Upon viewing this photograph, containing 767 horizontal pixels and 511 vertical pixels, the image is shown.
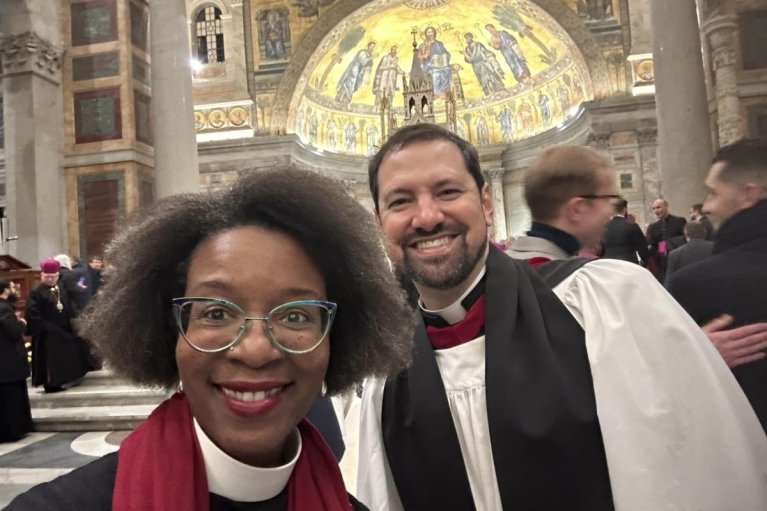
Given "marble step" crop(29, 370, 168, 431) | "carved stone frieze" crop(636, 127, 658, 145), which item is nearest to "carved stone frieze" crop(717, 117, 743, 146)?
"carved stone frieze" crop(636, 127, 658, 145)

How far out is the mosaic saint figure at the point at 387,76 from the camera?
2206 cm

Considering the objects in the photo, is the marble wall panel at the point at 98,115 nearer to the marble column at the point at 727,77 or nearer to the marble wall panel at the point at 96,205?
the marble wall panel at the point at 96,205

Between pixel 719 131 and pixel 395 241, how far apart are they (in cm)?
1043

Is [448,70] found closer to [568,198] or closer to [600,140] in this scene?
[600,140]

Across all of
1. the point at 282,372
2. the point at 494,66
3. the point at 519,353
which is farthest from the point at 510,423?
the point at 494,66

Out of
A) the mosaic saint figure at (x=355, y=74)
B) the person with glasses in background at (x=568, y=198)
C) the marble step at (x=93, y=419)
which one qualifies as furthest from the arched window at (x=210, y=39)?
the person with glasses in background at (x=568, y=198)

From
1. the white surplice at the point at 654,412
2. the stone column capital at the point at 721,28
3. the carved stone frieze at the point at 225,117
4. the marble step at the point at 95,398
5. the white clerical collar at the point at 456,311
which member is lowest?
the marble step at the point at 95,398

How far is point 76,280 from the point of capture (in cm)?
730

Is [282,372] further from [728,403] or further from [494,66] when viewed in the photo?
[494,66]

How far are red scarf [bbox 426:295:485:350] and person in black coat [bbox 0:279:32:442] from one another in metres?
5.67

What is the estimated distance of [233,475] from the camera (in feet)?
3.59

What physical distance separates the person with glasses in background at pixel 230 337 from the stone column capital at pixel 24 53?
11.4m

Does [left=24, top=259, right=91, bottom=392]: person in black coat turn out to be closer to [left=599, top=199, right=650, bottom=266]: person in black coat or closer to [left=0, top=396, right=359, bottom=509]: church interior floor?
[left=0, top=396, right=359, bottom=509]: church interior floor

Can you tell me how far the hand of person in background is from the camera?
181 cm
